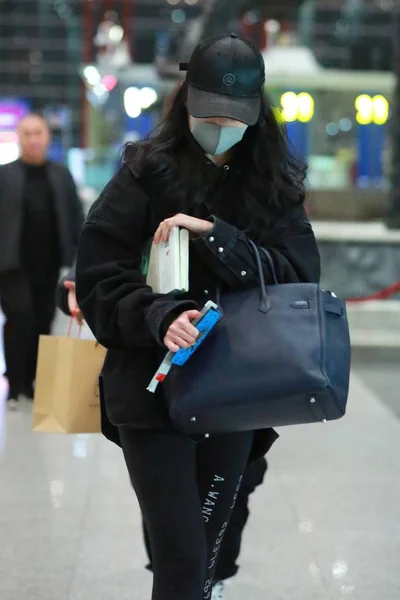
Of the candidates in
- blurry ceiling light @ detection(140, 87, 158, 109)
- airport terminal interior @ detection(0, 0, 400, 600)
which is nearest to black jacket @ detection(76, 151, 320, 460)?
airport terminal interior @ detection(0, 0, 400, 600)

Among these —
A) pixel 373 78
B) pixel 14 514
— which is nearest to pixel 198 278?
pixel 14 514

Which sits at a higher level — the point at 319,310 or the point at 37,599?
the point at 319,310

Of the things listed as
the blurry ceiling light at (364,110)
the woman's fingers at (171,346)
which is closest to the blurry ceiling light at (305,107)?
the blurry ceiling light at (364,110)

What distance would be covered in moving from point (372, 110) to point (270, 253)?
68.7ft

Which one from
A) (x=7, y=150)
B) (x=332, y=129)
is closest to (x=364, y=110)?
(x=332, y=129)

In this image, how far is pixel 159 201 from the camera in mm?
2264

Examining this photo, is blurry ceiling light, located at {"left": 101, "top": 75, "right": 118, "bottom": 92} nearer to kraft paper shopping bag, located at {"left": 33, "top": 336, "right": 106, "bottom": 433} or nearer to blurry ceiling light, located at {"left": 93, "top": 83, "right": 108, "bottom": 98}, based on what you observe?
blurry ceiling light, located at {"left": 93, "top": 83, "right": 108, "bottom": 98}

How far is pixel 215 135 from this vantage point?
2250mm

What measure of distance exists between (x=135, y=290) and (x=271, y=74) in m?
18.8

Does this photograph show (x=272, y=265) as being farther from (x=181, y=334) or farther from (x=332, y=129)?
(x=332, y=129)

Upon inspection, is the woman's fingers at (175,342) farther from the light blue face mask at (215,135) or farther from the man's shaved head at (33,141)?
the man's shaved head at (33,141)

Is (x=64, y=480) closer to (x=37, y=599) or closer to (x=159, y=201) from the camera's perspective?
(x=37, y=599)

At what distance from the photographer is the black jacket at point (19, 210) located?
6.23m

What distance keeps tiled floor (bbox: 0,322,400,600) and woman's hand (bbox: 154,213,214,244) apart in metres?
1.69
